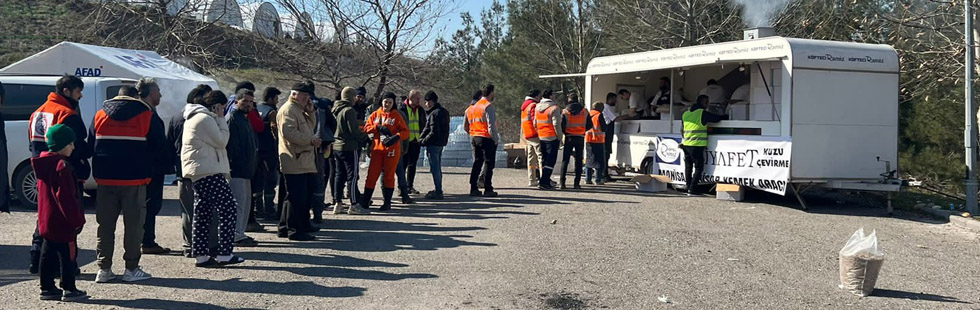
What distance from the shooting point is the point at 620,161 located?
16281 millimetres

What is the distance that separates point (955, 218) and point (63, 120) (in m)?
10.1

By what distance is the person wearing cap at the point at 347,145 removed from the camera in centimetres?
1045

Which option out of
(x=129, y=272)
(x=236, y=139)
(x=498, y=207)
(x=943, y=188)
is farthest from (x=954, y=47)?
(x=129, y=272)

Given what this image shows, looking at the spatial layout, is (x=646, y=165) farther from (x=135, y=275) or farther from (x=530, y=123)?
(x=135, y=275)

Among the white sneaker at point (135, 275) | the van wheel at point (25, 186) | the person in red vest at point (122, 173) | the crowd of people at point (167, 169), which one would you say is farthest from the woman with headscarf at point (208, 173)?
the van wheel at point (25, 186)

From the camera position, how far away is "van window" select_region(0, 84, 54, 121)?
1088cm

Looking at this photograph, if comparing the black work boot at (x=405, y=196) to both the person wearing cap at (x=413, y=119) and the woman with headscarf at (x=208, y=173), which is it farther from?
the woman with headscarf at (x=208, y=173)

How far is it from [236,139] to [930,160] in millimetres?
13708

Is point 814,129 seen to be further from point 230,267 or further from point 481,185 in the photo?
point 230,267

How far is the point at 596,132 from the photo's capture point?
15.1 meters

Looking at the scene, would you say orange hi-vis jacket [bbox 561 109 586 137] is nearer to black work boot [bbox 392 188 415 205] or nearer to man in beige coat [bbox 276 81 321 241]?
black work boot [bbox 392 188 415 205]

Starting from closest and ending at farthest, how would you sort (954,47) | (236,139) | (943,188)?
(236,139) < (954,47) < (943,188)

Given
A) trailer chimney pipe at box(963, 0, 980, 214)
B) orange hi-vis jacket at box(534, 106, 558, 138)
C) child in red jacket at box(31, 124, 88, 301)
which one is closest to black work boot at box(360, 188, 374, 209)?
orange hi-vis jacket at box(534, 106, 558, 138)

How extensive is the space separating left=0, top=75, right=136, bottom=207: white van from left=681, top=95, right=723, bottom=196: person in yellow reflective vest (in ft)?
26.3
